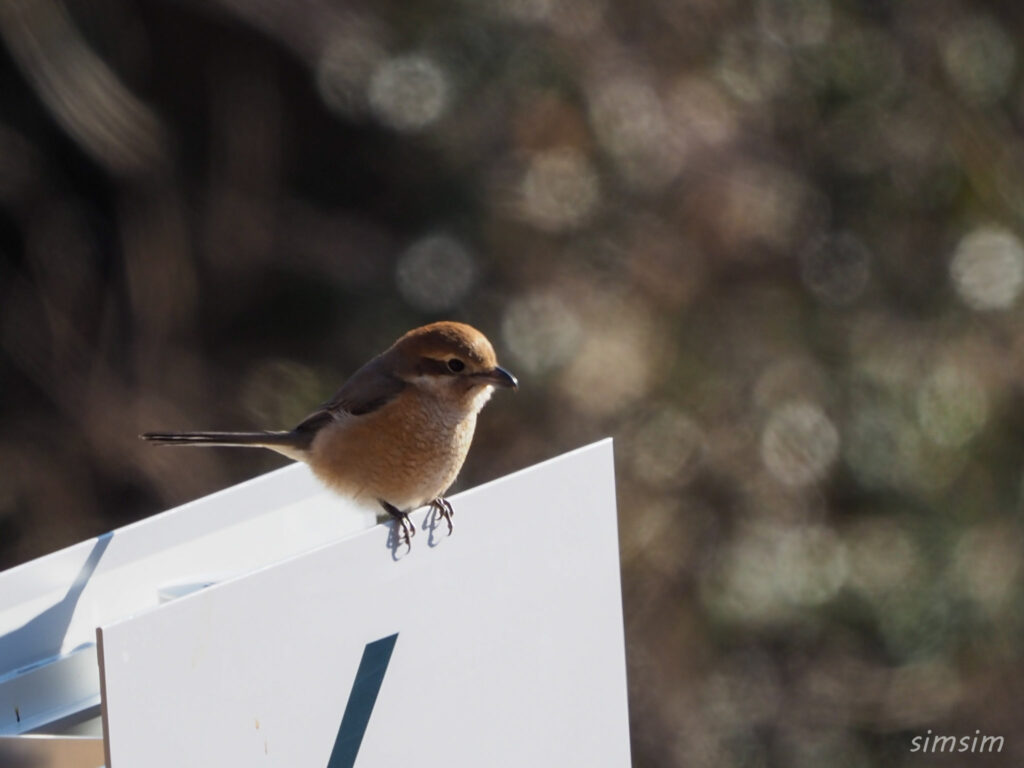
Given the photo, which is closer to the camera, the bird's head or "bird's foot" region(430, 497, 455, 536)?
"bird's foot" region(430, 497, 455, 536)

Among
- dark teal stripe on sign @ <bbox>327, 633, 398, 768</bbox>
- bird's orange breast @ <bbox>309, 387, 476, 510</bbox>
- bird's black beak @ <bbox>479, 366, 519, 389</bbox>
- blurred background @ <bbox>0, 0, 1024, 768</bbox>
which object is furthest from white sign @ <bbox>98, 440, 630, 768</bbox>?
blurred background @ <bbox>0, 0, 1024, 768</bbox>

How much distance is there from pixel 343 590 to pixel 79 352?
368 centimetres

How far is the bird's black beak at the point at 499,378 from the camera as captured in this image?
2746 millimetres

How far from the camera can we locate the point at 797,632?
16.0 feet

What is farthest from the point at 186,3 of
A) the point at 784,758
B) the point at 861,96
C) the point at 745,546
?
the point at 784,758

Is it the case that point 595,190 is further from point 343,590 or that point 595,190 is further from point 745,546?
point 343,590

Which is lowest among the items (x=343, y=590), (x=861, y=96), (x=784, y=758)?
(x=343, y=590)

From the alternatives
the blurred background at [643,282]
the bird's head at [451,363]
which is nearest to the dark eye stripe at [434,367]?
the bird's head at [451,363]

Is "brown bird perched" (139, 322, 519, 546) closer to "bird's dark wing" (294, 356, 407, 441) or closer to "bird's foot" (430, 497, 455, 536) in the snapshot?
"bird's dark wing" (294, 356, 407, 441)

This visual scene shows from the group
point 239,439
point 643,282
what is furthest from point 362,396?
point 643,282

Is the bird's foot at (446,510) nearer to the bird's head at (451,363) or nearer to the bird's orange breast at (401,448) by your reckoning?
the bird's orange breast at (401,448)

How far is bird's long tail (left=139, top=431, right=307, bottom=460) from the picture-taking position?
9.06 ft

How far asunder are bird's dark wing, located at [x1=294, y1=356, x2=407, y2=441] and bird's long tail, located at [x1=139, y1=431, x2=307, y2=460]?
37mm

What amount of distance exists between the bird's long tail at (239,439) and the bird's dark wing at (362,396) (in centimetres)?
4
